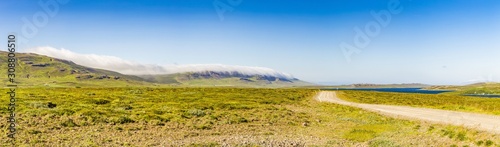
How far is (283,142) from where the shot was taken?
23.4 meters

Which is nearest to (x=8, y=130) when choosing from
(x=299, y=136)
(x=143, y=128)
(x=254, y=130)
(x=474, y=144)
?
(x=143, y=128)

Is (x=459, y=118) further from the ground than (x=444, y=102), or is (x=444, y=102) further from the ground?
(x=459, y=118)

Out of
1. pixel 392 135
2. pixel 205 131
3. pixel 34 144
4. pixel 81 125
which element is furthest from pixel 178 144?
pixel 392 135

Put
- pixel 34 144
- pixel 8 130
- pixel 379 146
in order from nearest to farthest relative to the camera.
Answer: pixel 34 144, pixel 379 146, pixel 8 130

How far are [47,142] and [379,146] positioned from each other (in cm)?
2024

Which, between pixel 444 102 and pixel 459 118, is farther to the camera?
pixel 444 102

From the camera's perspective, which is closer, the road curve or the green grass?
the road curve

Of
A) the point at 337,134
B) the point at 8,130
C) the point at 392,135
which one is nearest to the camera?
the point at 8,130

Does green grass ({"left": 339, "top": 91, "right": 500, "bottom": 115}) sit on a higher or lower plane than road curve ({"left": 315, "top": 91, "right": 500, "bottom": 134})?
lower

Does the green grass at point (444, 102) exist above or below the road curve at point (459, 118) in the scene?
below

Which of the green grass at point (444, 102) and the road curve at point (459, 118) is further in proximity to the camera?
the green grass at point (444, 102)

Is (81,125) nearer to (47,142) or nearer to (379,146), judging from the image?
(47,142)

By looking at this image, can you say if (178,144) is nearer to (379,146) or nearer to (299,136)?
(299,136)

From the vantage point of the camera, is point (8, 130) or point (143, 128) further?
point (143, 128)
